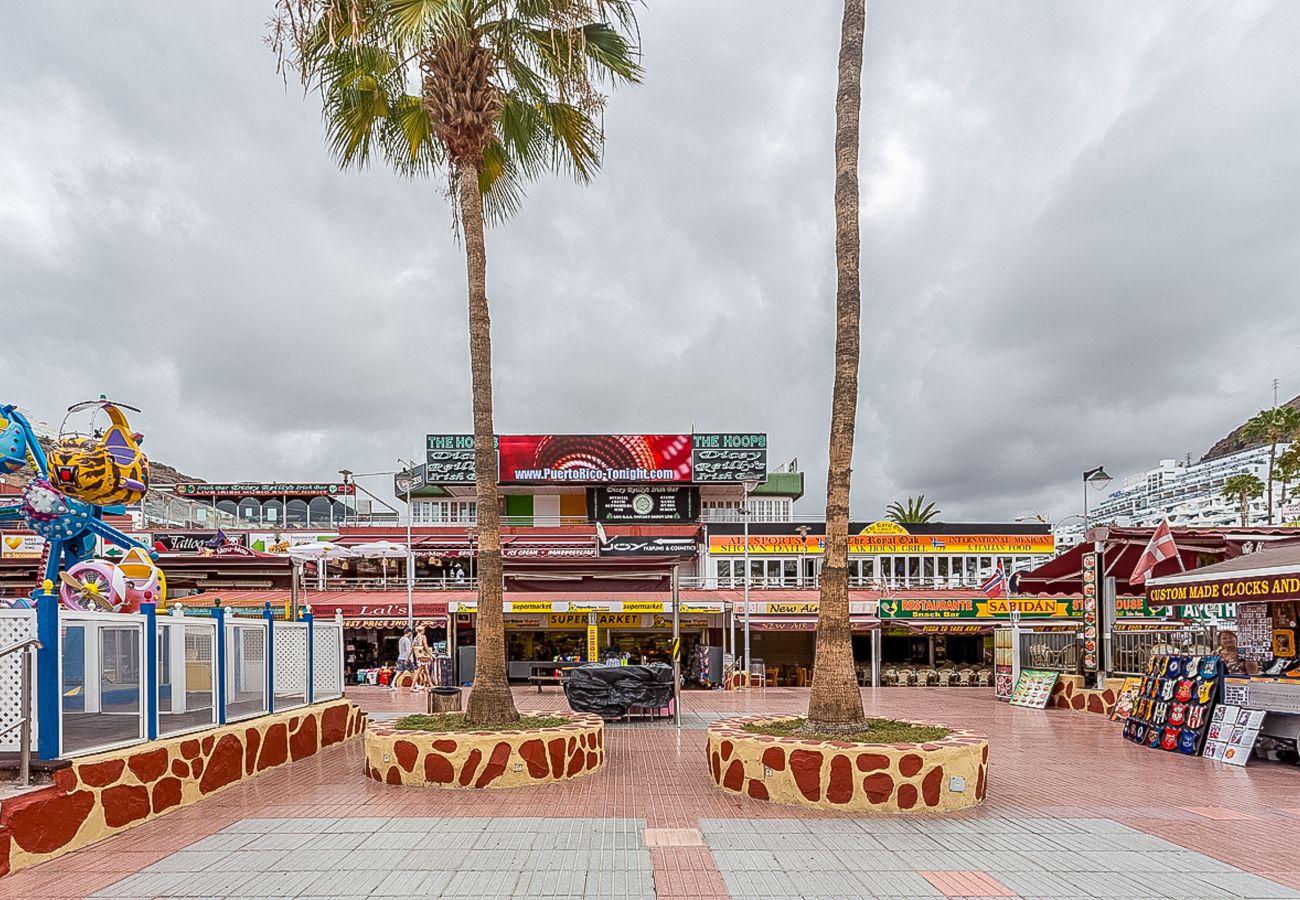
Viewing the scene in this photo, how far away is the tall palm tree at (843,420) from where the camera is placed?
919 centimetres

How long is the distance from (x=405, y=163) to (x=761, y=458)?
103 feet

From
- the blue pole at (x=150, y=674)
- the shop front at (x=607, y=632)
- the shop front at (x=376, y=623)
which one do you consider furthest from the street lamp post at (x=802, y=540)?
the blue pole at (x=150, y=674)

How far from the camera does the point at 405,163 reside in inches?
499

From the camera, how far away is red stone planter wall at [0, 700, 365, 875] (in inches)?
260

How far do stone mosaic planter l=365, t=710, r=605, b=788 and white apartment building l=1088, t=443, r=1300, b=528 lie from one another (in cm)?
6899

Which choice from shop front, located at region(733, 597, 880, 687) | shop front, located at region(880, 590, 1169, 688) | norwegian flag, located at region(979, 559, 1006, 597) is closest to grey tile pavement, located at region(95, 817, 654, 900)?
shop front, located at region(880, 590, 1169, 688)

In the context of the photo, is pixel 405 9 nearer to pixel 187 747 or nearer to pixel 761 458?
pixel 187 747

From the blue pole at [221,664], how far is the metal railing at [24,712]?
9.07 feet

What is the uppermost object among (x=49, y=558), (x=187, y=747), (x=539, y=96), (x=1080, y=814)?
(x=539, y=96)

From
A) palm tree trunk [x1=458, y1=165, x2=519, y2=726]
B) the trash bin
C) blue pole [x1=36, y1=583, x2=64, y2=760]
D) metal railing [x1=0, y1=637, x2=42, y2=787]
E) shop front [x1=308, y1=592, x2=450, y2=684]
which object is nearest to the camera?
metal railing [x1=0, y1=637, x2=42, y2=787]

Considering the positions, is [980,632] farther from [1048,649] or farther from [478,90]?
[478,90]

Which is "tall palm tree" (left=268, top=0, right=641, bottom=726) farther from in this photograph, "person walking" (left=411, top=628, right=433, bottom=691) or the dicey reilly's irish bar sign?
the dicey reilly's irish bar sign

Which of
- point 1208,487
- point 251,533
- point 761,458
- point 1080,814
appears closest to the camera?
point 1080,814

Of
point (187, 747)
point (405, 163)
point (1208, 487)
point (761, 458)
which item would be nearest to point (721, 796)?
point (187, 747)
